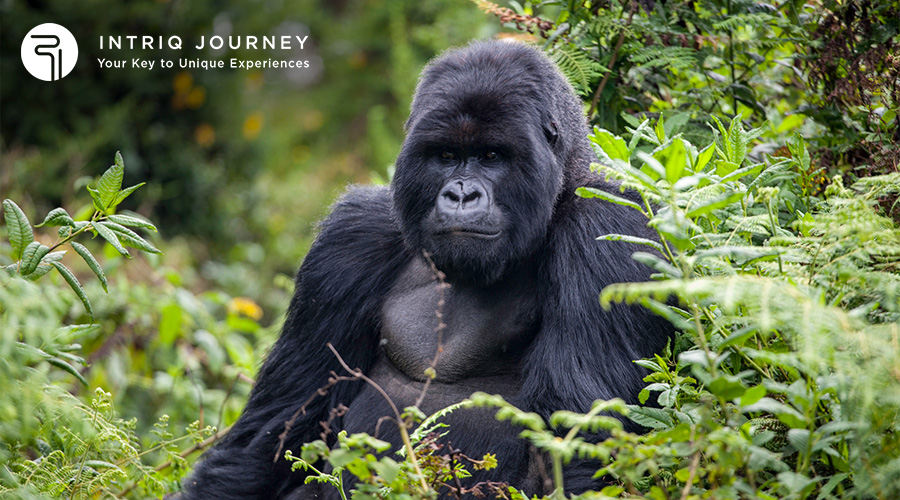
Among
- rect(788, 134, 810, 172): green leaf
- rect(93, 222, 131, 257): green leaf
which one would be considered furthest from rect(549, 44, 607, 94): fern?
rect(93, 222, 131, 257): green leaf

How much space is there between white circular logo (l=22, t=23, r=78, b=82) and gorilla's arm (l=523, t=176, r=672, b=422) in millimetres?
6396

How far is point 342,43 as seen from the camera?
40.1 feet

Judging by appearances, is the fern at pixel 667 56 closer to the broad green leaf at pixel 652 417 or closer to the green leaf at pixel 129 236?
the broad green leaf at pixel 652 417

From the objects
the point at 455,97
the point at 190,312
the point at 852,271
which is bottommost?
the point at 190,312

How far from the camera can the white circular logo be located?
7711 mm

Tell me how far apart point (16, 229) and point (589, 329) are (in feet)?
6.36

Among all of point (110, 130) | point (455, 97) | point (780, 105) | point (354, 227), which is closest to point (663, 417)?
point (455, 97)

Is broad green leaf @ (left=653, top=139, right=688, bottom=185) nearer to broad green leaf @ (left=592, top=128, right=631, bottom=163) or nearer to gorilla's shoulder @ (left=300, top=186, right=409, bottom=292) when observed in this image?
broad green leaf @ (left=592, top=128, right=631, bottom=163)

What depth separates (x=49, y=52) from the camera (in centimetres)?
781

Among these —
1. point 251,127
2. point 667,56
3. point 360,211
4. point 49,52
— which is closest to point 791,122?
point 667,56

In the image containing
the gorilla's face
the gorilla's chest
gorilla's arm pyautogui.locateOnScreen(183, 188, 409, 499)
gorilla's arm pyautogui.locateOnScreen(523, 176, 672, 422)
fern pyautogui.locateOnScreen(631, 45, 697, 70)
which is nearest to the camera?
gorilla's arm pyautogui.locateOnScreen(523, 176, 672, 422)

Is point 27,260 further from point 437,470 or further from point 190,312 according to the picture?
point 190,312

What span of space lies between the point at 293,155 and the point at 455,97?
30.3ft

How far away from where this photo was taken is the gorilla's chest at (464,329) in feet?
10.4
